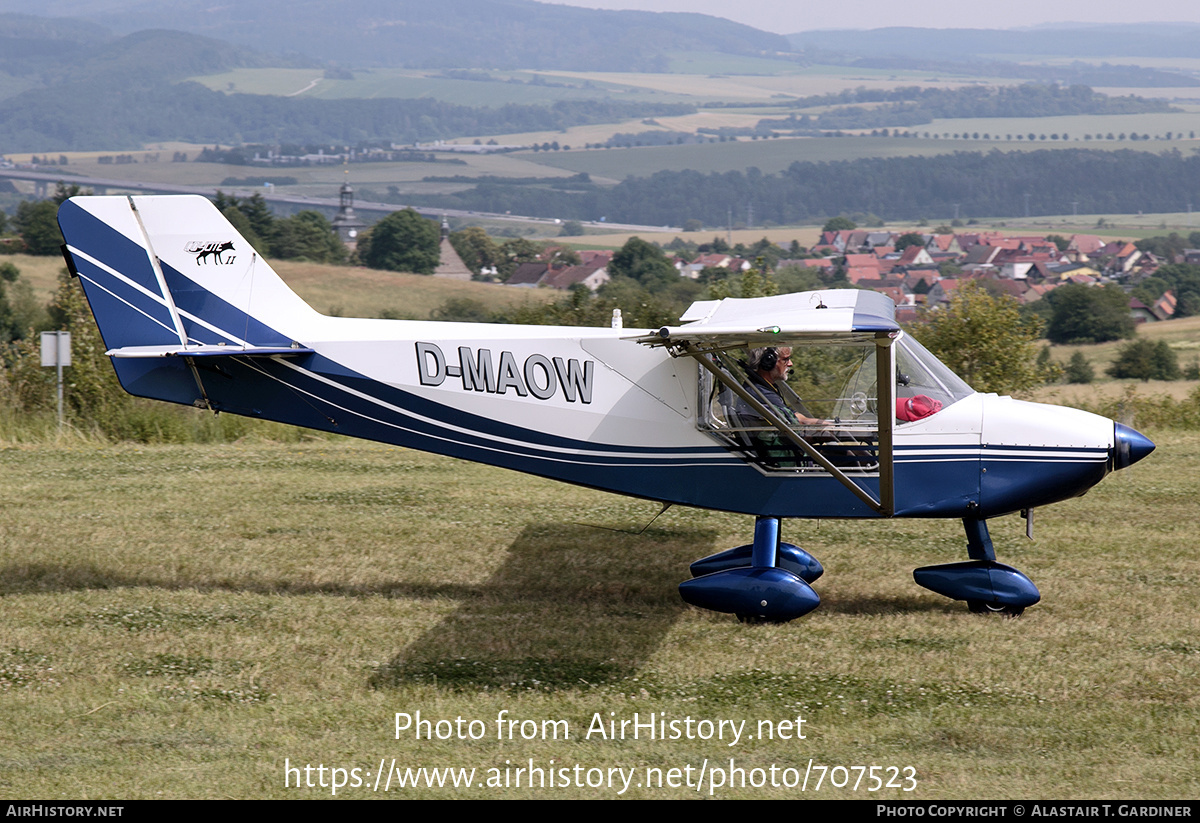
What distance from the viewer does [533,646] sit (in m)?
7.39

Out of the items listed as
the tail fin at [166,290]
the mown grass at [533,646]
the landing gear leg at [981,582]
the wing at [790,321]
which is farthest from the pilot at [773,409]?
the tail fin at [166,290]

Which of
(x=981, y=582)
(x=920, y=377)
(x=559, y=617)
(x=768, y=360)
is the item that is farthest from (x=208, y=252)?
(x=981, y=582)

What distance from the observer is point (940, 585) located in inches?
315

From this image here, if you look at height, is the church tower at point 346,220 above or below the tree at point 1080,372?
above

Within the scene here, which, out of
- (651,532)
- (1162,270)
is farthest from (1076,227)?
(651,532)

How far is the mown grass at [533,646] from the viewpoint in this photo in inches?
224

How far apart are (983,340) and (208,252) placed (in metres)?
16.9

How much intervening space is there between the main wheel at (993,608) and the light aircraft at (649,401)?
18mm

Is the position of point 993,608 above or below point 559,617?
above

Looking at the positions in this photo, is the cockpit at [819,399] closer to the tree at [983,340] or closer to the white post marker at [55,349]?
the white post marker at [55,349]

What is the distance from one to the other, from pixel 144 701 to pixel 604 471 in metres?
3.46

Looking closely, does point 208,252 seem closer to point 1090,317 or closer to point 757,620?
point 757,620

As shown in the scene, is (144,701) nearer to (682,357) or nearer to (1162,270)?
(682,357)

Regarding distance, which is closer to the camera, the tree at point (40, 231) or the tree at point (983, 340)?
the tree at point (983, 340)
